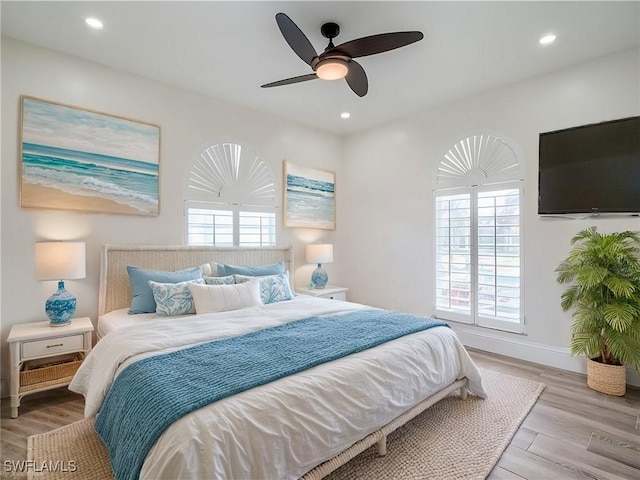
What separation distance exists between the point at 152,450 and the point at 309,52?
7.96 feet

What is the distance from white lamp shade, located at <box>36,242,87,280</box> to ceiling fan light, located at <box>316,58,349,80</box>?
246 centimetres

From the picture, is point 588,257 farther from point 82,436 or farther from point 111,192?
point 111,192

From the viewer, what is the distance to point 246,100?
4.00m

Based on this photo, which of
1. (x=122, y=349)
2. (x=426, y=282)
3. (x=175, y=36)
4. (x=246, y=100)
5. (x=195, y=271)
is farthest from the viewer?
(x=426, y=282)

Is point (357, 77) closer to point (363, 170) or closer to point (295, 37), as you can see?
point (295, 37)

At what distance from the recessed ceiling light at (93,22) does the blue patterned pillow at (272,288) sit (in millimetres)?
2385

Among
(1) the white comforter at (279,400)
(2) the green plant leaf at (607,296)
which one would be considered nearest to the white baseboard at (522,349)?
(2) the green plant leaf at (607,296)

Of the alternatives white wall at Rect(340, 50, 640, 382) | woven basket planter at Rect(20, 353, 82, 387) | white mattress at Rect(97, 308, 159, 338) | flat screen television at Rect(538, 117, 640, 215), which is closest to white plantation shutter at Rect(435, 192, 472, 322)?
white wall at Rect(340, 50, 640, 382)

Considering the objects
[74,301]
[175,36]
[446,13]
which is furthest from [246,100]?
[74,301]

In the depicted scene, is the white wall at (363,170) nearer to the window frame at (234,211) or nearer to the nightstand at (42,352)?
the window frame at (234,211)

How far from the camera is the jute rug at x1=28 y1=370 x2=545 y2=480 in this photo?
1.86 m

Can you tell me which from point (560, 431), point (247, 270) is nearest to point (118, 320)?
point (247, 270)

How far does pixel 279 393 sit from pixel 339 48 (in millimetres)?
2159

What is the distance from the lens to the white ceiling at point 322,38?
94.1 inches
